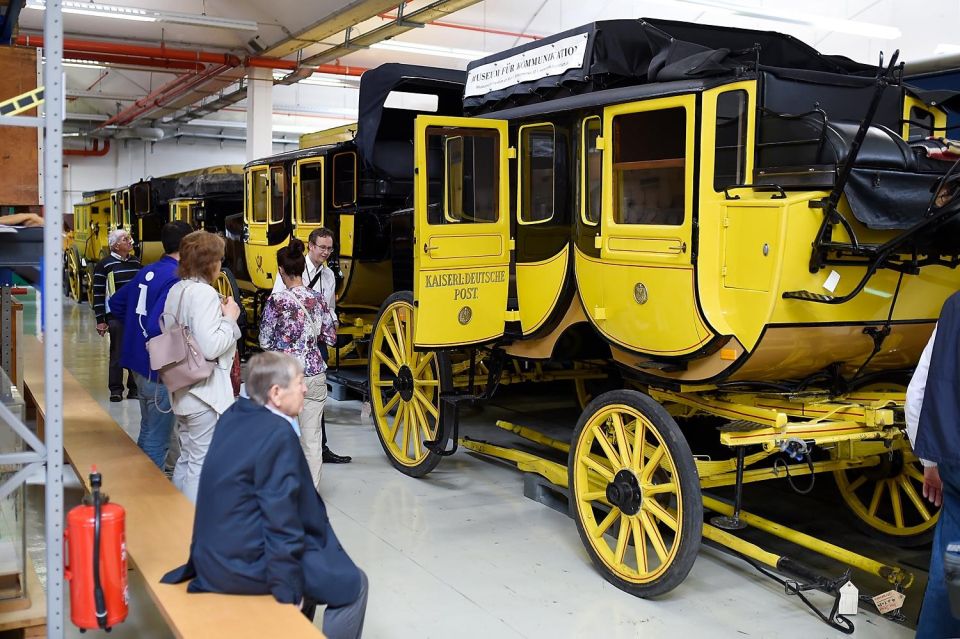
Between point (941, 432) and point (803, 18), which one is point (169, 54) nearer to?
point (803, 18)

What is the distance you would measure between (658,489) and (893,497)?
1.60 metres

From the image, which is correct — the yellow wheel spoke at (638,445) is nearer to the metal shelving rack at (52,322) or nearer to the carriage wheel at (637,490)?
the carriage wheel at (637,490)

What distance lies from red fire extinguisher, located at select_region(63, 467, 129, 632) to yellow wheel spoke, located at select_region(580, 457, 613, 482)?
8.23ft

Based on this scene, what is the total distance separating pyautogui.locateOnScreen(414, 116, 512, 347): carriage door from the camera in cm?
586

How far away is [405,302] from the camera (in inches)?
273

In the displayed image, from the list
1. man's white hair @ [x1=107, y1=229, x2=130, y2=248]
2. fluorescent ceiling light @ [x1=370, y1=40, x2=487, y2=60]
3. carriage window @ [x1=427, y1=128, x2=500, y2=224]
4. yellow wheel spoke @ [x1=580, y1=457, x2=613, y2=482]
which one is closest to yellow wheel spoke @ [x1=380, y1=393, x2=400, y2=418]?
carriage window @ [x1=427, y1=128, x2=500, y2=224]

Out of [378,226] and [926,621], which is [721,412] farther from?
[378,226]

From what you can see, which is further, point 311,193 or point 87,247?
point 87,247

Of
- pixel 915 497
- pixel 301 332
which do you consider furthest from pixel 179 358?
pixel 915 497

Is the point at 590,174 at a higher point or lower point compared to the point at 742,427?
higher

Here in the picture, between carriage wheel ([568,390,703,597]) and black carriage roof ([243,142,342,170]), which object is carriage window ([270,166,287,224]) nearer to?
black carriage roof ([243,142,342,170])

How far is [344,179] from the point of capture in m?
9.26

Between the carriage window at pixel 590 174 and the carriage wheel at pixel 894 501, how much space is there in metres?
2.06

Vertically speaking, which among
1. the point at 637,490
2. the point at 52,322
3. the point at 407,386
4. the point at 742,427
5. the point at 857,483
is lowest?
the point at 857,483
